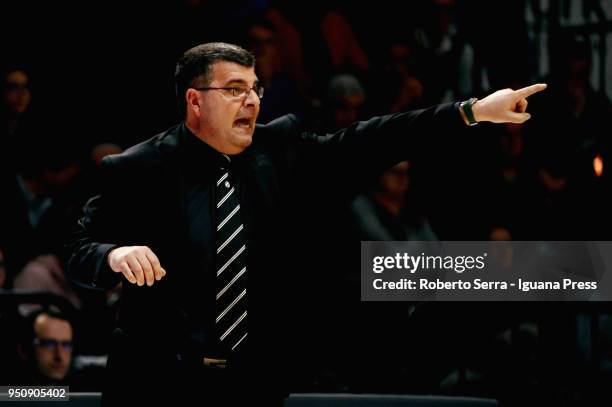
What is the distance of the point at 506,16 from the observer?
6.98m

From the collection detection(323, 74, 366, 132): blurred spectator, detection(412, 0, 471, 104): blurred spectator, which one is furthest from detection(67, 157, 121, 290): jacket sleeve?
detection(412, 0, 471, 104): blurred spectator

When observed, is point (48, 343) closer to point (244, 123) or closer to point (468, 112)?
point (244, 123)

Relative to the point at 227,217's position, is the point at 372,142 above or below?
above

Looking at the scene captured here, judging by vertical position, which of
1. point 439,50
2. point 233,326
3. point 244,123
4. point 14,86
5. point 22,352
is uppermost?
point 439,50

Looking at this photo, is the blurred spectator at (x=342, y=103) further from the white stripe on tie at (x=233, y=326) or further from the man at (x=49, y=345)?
the white stripe on tie at (x=233, y=326)

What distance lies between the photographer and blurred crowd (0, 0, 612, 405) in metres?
4.97

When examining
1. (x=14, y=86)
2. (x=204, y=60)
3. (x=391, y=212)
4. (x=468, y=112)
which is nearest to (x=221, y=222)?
(x=204, y=60)

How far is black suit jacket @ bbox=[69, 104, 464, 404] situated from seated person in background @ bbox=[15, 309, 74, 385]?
2015 mm

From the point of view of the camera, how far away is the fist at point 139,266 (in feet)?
8.77

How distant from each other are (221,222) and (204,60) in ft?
1.43

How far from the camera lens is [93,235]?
3.03 m

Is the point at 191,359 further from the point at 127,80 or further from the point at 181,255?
the point at 127,80

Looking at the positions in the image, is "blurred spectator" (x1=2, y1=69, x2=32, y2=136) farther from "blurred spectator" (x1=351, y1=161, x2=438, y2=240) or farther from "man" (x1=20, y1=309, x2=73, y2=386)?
"blurred spectator" (x1=351, y1=161, x2=438, y2=240)

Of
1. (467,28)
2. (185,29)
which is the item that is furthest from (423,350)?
(467,28)
